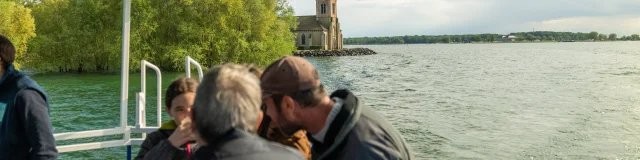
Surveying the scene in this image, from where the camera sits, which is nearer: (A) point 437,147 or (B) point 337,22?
(A) point 437,147

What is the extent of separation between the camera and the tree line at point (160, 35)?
39.9 meters

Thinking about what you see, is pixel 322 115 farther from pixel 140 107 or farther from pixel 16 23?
pixel 16 23

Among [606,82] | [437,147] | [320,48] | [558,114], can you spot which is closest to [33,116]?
[437,147]

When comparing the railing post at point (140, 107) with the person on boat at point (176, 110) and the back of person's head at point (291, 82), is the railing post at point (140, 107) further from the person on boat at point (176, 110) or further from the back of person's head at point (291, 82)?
the back of person's head at point (291, 82)

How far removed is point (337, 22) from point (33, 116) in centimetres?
11831

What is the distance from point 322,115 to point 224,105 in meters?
0.52

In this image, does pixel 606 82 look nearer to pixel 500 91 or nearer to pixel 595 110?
pixel 500 91

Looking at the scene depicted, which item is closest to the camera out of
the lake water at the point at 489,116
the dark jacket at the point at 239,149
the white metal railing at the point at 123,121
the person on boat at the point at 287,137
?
the dark jacket at the point at 239,149

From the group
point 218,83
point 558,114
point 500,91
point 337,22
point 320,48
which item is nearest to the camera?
point 218,83

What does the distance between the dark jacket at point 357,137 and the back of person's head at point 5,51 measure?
5.99 ft

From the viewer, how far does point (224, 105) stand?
178cm

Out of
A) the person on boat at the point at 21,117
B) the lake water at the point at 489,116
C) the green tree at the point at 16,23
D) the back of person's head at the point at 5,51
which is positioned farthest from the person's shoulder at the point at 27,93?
the green tree at the point at 16,23

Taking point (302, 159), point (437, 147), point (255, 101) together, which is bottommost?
point (437, 147)

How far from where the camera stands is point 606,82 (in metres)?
32.7
